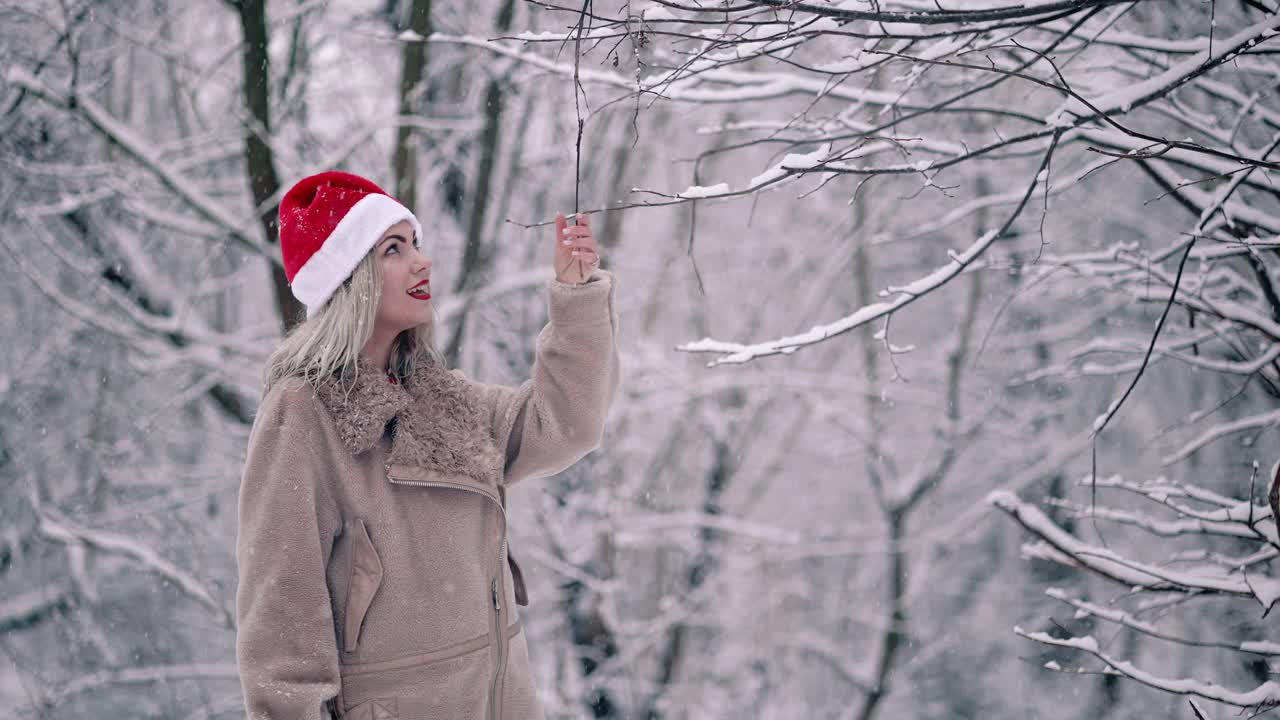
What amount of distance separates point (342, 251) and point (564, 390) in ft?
1.62

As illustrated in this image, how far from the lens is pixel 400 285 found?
1696 mm

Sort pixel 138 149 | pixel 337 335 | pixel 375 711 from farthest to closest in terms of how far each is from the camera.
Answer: pixel 138 149, pixel 337 335, pixel 375 711

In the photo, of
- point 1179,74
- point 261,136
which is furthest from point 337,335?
point 261,136

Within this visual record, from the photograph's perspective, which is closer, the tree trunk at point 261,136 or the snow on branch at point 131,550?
the tree trunk at point 261,136

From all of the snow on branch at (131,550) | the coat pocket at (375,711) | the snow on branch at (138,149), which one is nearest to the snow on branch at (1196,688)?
the coat pocket at (375,711)

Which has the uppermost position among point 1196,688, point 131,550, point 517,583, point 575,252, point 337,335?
point 575,252

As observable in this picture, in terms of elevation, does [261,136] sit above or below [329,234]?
above

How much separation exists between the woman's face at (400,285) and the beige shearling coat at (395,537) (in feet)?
0.39

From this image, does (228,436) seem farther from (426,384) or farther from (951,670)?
(951,670)

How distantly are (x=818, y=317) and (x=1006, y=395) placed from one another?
131 cm

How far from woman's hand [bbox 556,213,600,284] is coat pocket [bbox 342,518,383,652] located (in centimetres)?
58

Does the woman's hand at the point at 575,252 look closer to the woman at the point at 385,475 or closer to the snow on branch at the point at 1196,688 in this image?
the woman at the point at 385,475

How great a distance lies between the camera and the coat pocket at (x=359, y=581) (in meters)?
1.51

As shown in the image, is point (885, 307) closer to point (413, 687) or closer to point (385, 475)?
point (385, 475)
